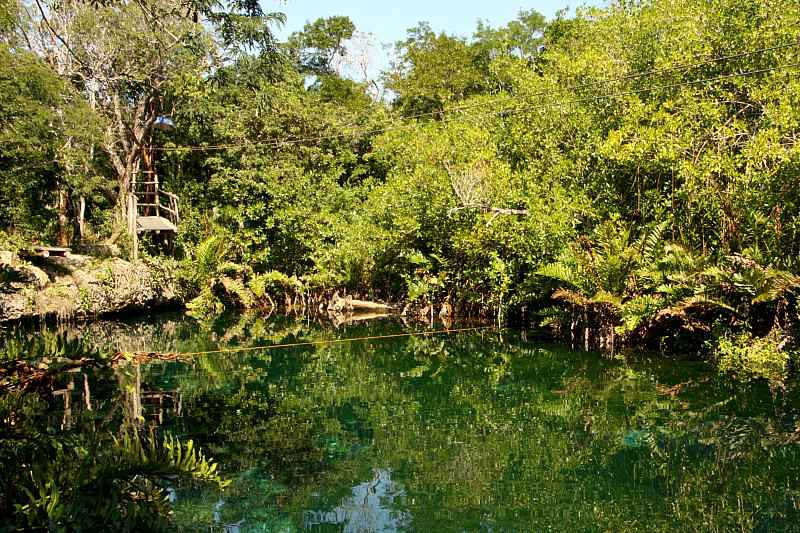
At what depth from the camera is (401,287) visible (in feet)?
62.6

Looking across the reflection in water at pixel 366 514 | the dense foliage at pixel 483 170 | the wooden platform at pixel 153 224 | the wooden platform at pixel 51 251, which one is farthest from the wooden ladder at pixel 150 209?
the reflection in water at pixel 366 514

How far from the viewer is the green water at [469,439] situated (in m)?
5.37

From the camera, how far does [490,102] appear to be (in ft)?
63.4

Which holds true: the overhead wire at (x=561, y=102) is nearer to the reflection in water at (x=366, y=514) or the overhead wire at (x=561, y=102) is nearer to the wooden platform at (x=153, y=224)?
the wooden platform at (x=153, y=224)

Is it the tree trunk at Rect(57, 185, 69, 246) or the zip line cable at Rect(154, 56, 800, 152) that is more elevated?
the zip line cable at Rect(154, 56, 800, 152)

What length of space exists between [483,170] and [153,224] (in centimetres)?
1091

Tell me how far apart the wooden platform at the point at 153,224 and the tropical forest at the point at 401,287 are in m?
0.07

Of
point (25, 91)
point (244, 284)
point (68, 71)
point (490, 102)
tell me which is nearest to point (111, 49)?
point (68, 71)

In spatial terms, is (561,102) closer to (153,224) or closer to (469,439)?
(469,439)

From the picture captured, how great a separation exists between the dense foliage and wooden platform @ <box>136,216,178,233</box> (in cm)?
100

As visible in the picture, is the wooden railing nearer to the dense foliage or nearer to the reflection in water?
the dense foliage

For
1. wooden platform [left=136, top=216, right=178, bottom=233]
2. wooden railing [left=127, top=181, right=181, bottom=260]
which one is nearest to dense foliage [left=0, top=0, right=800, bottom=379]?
wooden railing [left=127, top=181, right=181, bottom=260]

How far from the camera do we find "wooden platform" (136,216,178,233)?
20766mm

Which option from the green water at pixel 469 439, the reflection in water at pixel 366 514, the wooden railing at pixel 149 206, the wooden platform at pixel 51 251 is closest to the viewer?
the reflection in water at pixel 366 514
